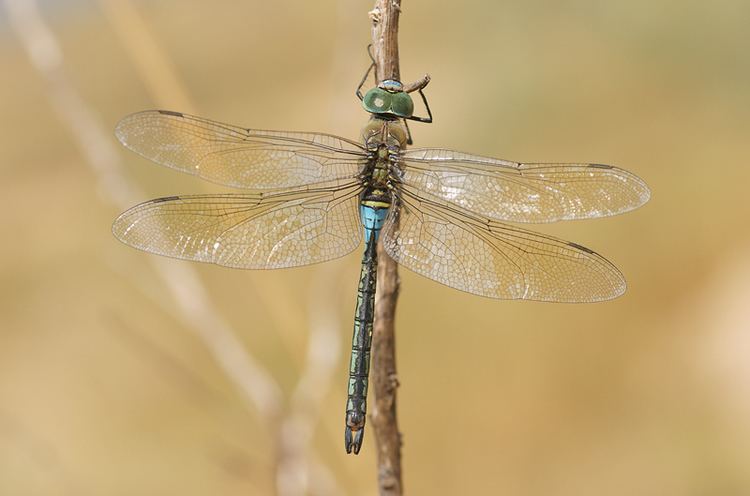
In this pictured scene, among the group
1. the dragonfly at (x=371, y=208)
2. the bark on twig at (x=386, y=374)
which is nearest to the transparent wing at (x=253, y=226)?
the dragonfly at (x=371, y=208)

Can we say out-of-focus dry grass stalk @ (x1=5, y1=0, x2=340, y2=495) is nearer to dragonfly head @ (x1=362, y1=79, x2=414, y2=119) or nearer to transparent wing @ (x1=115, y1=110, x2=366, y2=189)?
transparent wing @ (x1=115, y1=110, x2=366, y2=189)

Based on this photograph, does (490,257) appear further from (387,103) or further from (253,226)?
(253,226)

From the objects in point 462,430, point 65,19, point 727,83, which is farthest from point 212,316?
point 65,19


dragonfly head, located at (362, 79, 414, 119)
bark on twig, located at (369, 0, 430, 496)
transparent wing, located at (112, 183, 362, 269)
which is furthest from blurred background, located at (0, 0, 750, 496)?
bark on twig, located at (369, 0, 430, 496)

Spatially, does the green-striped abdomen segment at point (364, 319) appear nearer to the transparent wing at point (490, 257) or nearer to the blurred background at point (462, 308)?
the transparent wing at point (490, 257)

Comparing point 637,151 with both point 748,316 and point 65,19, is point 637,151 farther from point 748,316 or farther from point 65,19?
point 65,19
